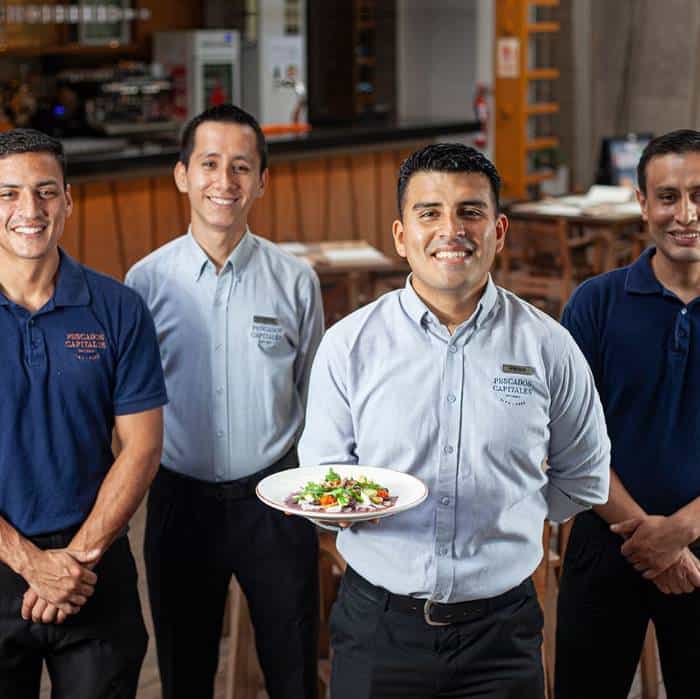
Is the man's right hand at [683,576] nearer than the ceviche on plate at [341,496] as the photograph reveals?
No

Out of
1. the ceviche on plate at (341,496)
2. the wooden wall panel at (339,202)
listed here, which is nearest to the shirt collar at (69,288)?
the ceviche on plate at (341,496)

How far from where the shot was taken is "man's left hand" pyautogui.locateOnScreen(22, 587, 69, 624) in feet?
8.95

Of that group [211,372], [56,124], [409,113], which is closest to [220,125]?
[211,372]

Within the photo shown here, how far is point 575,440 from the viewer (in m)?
2.51

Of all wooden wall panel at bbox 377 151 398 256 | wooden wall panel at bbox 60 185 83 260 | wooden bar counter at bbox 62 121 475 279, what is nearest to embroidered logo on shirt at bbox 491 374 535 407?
wooden bar counter at bbox 62 121 475 279

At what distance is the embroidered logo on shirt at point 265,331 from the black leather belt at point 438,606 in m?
1.02

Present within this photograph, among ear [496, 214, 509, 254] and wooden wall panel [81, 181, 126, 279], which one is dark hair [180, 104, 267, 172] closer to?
ear [496, 214, 509, 254]

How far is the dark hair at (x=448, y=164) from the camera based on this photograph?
7.93 feet

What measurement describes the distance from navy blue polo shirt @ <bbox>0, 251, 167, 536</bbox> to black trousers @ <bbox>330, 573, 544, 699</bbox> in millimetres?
732

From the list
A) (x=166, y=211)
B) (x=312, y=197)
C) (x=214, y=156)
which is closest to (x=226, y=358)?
(x=214, y=156)

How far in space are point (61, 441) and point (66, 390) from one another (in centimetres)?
11

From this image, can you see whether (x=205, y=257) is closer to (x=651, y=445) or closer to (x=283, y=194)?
(x=651, y=445)

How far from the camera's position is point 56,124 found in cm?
1037

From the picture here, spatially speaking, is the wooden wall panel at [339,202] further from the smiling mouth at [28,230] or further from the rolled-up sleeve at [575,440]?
the rolled-up sleeve at [575,440]
